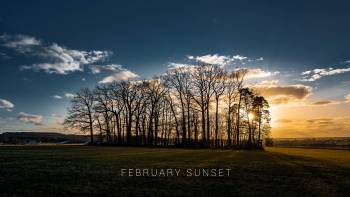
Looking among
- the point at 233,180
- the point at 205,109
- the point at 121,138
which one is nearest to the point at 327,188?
the point at 233,180

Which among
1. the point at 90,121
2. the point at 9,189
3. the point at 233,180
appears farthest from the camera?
the point at 90,121

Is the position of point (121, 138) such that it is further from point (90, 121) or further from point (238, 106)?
point (238, 106)

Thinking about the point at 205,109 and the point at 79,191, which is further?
the point at 205,109

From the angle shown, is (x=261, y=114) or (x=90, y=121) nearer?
(x=261, y=114)

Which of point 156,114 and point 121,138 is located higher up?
point 156,114

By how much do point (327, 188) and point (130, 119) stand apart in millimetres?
65260

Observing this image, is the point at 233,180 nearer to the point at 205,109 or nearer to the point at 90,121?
the point at 205,109

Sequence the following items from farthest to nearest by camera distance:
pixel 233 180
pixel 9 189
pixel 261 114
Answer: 1. pixel 261 114
2. pixel 233 180
3. pixel 9 189

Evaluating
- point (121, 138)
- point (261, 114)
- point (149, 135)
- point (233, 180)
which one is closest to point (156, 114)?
point (149, 135)

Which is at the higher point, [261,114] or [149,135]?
[261,114]

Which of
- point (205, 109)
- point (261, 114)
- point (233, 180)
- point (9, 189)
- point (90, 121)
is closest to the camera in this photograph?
point (9, 189)

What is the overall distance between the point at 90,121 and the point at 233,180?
225 ft

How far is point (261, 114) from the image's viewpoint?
2849 inches

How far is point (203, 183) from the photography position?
11867 mm
